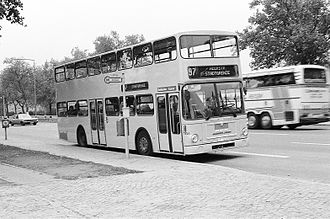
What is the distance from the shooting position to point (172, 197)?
24.4 ft

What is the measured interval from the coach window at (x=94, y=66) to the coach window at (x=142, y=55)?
268cm

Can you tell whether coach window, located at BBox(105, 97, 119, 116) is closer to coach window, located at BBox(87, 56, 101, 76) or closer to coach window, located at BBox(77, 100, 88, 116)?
coach window, located at BBox(87, 56, 101, 76)

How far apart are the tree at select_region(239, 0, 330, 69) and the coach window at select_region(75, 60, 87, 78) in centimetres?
2105

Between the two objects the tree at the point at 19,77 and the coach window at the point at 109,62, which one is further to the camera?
the tree at the point at 19,77

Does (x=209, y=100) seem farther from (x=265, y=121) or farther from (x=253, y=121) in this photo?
(x=253, y=121)

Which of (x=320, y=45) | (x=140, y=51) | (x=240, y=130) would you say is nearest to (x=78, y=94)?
(x=140, y=51)

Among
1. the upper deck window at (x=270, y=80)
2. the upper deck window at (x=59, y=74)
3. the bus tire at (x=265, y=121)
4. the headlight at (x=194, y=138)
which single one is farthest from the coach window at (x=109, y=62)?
the bus tire at (x=265, y=121)

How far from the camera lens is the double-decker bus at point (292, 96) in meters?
22.0

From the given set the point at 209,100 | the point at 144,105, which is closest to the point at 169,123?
the point at 209,100

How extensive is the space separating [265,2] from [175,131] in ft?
89.9

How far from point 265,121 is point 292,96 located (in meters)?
2.55

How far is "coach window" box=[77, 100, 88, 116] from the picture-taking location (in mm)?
18212

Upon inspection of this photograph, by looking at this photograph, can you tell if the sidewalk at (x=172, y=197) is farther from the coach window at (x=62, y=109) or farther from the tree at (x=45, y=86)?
the tree at (x=45, y=86)

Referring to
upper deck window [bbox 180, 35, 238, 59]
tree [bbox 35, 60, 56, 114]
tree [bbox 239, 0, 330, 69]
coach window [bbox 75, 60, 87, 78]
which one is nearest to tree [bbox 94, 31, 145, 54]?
tree [bbox 35, 60, 56, 114]
